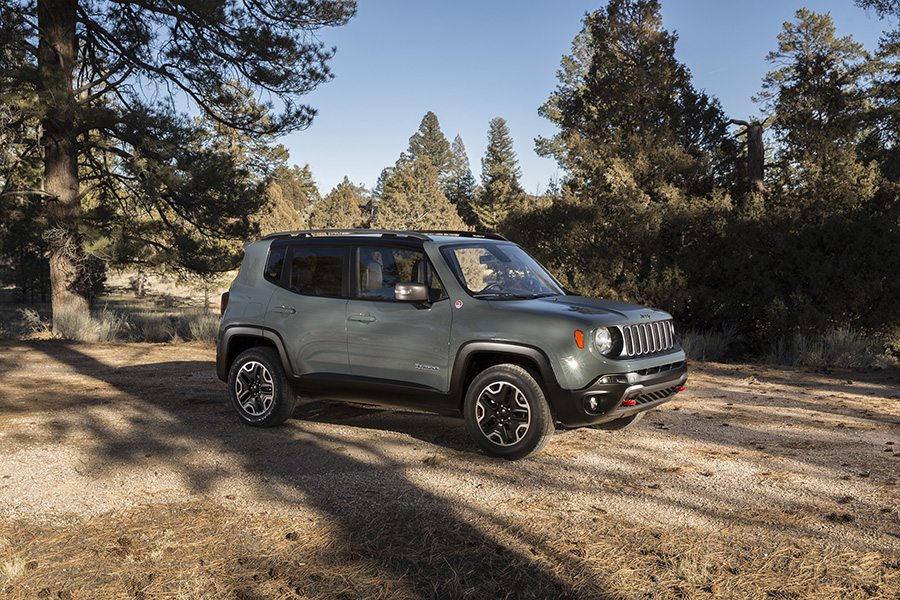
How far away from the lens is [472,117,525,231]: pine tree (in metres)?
70.7

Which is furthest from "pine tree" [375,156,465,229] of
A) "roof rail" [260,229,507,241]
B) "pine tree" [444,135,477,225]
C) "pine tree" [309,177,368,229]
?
"roof rail" [260,229,507,241]

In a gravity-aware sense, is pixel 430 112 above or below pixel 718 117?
above

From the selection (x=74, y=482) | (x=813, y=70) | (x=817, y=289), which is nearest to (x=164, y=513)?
(x=74, y=482)

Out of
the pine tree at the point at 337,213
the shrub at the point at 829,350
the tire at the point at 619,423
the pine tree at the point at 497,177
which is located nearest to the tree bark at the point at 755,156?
the shrub at the point at 829,350

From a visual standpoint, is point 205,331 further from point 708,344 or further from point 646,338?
point 646,338

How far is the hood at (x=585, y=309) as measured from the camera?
602cm

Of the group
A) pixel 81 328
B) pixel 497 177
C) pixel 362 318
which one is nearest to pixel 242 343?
pixel 362 318

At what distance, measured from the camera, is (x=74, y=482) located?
571 cm

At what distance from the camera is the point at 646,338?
6340mm

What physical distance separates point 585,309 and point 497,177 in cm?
7393

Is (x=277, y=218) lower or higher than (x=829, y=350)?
higher

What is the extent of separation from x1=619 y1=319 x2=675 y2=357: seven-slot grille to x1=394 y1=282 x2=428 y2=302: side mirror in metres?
1.63

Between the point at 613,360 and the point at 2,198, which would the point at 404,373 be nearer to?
the point at 613,360

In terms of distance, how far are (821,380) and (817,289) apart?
143 inches
